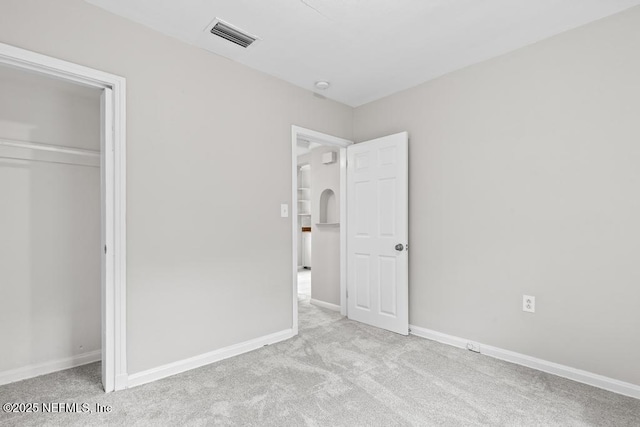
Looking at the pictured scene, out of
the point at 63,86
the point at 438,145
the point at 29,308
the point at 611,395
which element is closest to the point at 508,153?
the point at 438,145

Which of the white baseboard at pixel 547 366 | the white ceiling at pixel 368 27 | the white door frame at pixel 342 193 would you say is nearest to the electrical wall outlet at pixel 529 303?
the white baseboard at pixel 547 366

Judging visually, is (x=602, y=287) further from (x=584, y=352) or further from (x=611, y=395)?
(x=611, y=395)

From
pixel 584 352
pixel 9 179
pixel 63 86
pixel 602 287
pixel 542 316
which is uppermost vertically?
pixel 63 86

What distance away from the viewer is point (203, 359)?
257cm

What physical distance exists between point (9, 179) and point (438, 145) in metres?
3.58

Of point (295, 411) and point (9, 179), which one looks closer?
point (295, 411)

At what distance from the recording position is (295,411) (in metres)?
1.93

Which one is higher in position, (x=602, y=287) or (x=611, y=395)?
(x=602, y=287)

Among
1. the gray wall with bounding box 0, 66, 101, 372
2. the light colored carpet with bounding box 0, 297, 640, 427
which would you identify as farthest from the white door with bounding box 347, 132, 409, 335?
the gray wall with bounding box 0, 66, 101, 372

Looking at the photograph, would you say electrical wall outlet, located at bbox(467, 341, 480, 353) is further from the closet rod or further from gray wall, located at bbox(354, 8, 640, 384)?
the closet rod

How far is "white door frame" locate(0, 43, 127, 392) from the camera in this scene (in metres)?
2.16

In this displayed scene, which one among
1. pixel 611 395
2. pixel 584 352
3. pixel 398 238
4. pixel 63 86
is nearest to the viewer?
pixel 611 395

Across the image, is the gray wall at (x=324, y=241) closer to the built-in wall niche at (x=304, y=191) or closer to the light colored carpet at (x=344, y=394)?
the light colored carpet at (x=344, y=394)

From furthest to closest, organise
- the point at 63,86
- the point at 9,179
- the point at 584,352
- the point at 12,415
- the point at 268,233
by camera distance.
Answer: the point at 268,233
the point at 63,86
the point at 9,179
the point at 584,352
the point at 12,415
